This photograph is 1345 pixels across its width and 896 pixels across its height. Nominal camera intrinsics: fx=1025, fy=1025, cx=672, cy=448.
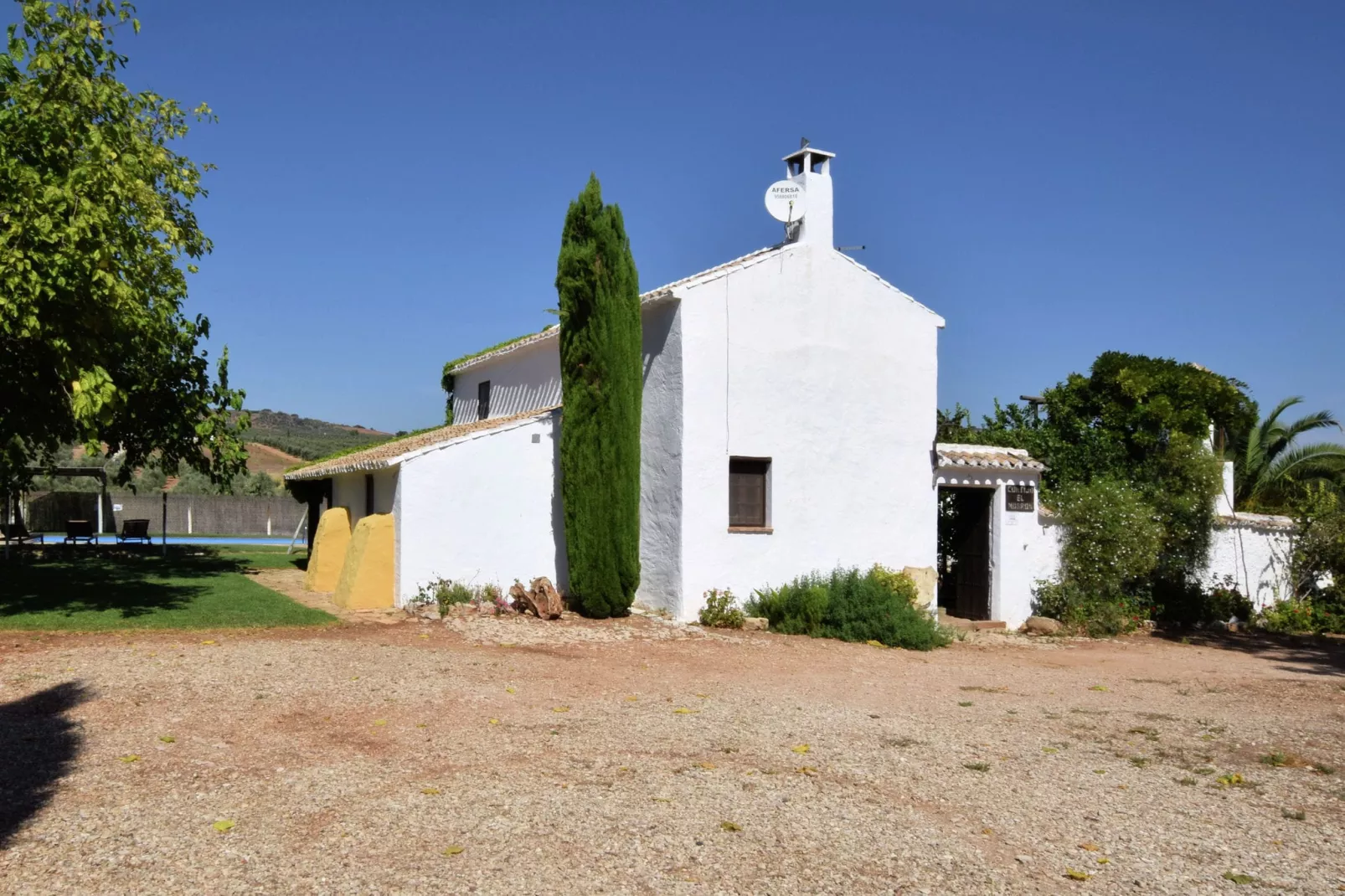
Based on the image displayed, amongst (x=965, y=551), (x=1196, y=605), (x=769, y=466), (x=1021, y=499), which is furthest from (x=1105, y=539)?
(x=769, y=466)

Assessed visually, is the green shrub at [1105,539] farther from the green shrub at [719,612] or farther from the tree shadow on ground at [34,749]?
the tree shadow on ground at [34,749]

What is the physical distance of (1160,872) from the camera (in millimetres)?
5418

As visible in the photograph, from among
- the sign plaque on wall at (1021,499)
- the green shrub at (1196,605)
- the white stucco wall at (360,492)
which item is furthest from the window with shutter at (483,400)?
the green shrub at (1196,605)

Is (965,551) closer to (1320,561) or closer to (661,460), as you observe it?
(661,460)

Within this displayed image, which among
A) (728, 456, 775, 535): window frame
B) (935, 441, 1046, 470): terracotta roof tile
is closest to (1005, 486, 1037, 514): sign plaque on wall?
(935, 441, 1046, 470): terracotta roof tile

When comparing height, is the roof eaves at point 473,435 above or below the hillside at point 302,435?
below

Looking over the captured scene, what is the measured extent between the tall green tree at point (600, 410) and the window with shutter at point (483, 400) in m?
7.31

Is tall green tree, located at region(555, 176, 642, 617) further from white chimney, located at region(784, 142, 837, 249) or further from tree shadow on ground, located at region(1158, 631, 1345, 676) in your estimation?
tree shadow on ground, located at region(1158, 631, 1345, 676)

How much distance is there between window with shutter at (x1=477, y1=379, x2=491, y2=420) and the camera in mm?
22422

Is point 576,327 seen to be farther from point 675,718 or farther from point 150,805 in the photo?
point 150,805

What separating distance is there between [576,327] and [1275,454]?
19.4m

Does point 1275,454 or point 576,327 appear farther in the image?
point 1275,454

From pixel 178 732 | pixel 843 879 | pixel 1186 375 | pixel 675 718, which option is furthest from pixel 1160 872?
pixel 1186 375

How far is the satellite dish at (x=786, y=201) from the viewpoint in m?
16.6
